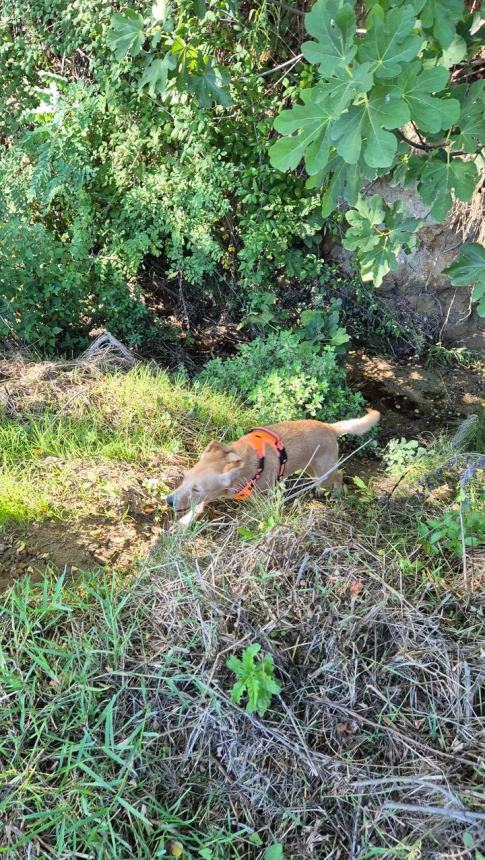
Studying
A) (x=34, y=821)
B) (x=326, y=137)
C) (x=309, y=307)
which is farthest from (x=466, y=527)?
(x=309, y=307)

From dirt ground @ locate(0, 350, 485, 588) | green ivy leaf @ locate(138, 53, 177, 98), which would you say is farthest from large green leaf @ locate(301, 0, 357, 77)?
dirt ground @ locate(0, 350, 485, 588)

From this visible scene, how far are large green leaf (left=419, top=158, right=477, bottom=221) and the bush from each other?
1.91 metres

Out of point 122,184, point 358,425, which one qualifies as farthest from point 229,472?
point 122,184

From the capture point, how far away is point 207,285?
5867 mm

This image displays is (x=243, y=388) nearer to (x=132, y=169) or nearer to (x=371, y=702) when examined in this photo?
(x=132, y=169)

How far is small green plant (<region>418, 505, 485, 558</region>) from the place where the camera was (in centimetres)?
278

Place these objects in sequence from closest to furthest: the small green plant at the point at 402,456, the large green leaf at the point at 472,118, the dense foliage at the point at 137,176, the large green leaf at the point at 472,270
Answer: the large green leaf at the point at 472,118 → the large green leaf at the point at 472,270 → the small green plant at the point at 402,456 → the dense foliage at the point at 137,176

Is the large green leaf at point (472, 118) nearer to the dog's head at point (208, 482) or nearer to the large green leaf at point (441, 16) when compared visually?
the large green leaf at point (441, 16)

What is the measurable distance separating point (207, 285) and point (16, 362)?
2138mm

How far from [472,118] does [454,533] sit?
182 cm

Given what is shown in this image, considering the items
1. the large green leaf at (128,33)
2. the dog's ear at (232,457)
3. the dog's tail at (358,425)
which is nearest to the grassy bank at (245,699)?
the dog's ear at (232,457)

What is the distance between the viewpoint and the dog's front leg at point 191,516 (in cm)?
334

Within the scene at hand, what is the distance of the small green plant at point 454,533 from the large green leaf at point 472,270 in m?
0.97

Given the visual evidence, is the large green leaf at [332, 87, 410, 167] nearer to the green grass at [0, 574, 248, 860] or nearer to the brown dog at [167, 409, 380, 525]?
the brown dog at [167, 409, 380, 525]
